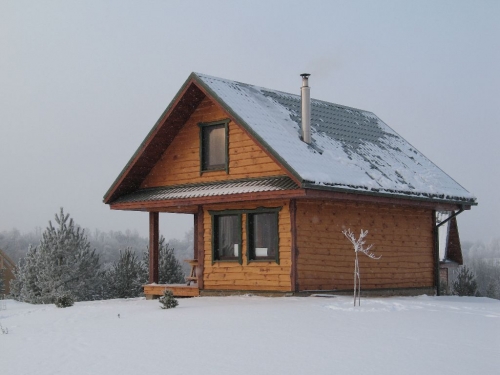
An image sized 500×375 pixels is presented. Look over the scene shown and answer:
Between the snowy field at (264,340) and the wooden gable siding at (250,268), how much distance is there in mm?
1638

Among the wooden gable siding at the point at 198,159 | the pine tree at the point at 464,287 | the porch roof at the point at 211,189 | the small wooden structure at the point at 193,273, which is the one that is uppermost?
the wooden gable siding at the point at 198,159

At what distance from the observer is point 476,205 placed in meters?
24.5

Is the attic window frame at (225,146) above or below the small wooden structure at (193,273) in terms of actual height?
above

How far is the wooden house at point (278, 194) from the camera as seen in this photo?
61.4 ft

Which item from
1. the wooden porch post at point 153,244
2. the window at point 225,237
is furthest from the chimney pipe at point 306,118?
the wooden porch post at point 153,244

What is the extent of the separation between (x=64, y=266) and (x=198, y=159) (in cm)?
1196

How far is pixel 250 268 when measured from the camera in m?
19.6

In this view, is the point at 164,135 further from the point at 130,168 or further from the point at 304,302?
the point at 304,302

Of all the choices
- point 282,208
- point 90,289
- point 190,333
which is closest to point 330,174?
point 282,208

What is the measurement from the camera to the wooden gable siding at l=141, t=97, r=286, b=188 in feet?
63.9

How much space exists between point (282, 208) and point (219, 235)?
255 cm

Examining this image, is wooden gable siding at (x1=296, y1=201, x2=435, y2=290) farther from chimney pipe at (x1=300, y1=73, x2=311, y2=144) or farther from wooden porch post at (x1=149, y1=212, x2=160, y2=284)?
wooden porch post at (x1=149, y1=212, x2=160, y2=284)

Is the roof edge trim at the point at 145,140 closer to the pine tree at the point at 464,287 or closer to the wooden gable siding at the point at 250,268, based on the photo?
the wooden gable siding at the point at 250,268

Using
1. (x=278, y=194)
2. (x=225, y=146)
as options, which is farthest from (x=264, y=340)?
(x=225, y=146)
